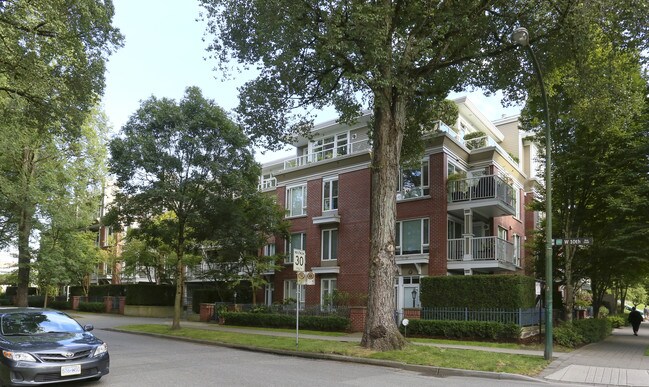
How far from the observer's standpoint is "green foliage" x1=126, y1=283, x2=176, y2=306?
3662cm

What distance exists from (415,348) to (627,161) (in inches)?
506

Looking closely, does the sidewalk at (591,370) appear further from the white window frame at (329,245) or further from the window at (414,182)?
the white window frame at (329,245)

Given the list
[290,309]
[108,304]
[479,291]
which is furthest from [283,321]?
[108,304]

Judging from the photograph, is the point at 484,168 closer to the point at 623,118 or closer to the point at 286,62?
the point at 623,118

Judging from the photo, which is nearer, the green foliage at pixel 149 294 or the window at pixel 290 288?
the window at pixel 290 288

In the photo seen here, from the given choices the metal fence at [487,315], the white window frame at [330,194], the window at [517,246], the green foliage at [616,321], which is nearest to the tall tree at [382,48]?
the metal fence at [487,315]

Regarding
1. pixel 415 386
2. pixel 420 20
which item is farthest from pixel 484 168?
pixel 415 386

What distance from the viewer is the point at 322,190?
29.3m

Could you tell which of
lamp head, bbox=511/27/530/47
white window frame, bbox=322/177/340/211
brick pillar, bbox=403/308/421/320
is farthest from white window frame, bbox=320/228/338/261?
lamp head, bbox=511/27/530/47

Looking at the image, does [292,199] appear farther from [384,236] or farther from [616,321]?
[616,321]

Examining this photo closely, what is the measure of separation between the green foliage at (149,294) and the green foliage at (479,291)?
76.0 ft

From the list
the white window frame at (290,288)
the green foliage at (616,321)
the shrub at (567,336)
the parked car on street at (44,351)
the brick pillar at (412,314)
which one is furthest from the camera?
the green foliage at (616,321)

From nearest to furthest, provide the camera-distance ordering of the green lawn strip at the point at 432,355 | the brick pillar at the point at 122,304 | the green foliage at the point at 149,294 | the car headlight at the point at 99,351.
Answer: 1. the car headlight at the point at 99,351
2. the green lawn strip at the point at 432,355
3. the green foliage at the point at 149,294
4. the brick pillar at the point at 122,304

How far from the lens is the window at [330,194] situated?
94.2 ft
